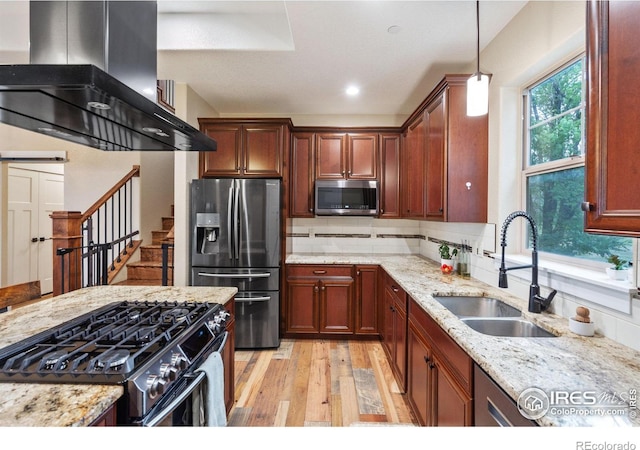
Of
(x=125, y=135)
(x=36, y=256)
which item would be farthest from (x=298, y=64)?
(x=36, y=256)

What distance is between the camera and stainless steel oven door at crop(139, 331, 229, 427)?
102 cm

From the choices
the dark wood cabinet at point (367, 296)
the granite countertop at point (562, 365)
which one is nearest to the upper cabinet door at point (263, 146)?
the dark wood cabinet at point (367, 296)

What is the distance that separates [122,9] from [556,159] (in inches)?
97.0

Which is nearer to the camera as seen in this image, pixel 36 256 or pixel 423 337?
pixel 423 337

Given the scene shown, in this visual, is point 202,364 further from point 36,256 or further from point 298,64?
point 36,256

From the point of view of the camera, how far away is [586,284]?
56.0 inches

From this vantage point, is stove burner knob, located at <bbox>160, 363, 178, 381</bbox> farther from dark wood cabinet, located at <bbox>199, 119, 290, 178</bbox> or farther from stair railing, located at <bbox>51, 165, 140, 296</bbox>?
dark wood cabinet, located at <bbox>199, 119, 290, 178</bbox>

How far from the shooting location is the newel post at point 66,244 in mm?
2672

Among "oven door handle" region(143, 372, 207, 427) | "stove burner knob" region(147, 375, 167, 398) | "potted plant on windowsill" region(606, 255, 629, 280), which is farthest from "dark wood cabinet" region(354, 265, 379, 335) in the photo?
"stove burner knob" region(147, 375, 167, 398)

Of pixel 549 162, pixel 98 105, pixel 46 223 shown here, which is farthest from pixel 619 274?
pixel 46 223

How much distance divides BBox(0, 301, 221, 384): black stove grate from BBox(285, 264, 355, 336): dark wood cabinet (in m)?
1.78

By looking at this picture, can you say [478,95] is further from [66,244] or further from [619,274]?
[66,244]

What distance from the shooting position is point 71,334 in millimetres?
1272

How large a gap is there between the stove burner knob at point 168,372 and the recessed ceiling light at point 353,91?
2.93 m
